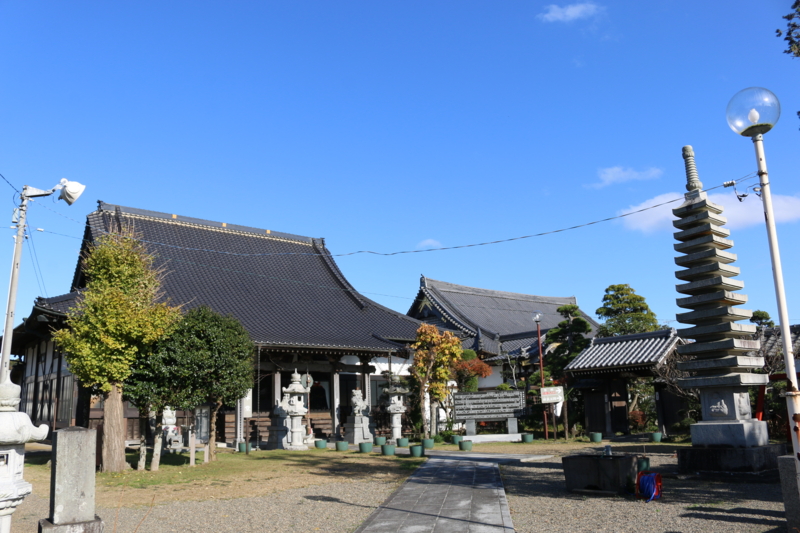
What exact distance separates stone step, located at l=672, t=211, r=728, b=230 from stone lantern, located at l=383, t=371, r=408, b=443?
500 inches

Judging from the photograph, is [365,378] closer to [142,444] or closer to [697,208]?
[142,444]

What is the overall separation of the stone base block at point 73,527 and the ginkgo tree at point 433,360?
17.1 m

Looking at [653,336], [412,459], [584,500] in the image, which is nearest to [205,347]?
[412,459]

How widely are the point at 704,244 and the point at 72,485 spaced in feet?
37.5

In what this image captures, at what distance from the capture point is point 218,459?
16656mm

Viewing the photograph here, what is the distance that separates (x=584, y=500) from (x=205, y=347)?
9.62m

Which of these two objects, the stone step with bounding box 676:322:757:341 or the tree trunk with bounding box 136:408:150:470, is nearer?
the stone step with bounding box 676:322:757:341

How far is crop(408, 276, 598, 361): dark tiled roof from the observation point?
34.1 meters

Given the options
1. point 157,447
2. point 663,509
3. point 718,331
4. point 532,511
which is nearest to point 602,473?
point 663,509

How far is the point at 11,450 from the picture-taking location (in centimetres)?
470

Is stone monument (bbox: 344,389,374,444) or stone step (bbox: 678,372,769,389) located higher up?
stone step (bbox: 678,372,769,389)

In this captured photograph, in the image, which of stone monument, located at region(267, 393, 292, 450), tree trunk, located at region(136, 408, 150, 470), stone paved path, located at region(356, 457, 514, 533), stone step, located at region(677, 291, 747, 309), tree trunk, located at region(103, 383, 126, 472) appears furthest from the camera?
stone monument, located at region(267, 393, 292, 450)

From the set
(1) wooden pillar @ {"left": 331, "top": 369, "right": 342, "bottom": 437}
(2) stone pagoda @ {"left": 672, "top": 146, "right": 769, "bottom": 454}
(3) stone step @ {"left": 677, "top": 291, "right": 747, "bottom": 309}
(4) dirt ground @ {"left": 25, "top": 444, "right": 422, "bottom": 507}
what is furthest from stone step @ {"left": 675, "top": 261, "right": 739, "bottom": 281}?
(1) wooden pillar @ {"left": 331, "top": 369, "right": 342, "bottom": 437}

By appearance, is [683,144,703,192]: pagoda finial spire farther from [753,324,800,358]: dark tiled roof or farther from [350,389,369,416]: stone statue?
[350,389,369,416]: stone statue
